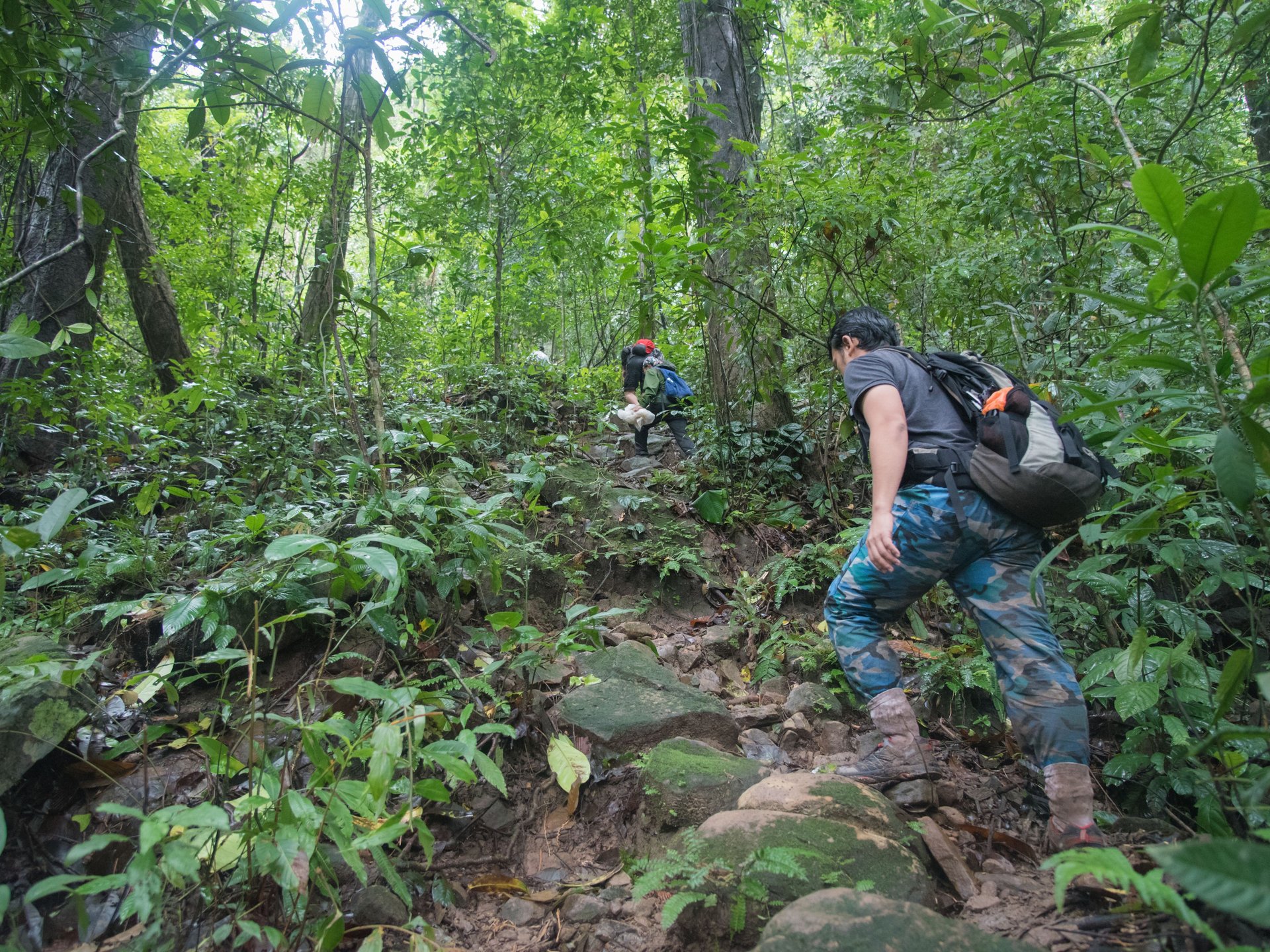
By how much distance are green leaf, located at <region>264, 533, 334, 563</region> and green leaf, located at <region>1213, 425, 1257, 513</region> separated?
2298 millimetres

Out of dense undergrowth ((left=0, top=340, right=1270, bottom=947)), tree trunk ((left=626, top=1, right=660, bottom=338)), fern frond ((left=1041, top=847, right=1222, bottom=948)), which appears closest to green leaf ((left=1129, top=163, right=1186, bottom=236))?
dense undergrowth ((left=0, top=340, right=1270, bottom=947))

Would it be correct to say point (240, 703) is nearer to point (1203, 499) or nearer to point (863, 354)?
point (863, 354)

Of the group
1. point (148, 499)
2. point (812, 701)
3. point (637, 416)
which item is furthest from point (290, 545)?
point (637, 416)

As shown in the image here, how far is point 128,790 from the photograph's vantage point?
2.51 metres

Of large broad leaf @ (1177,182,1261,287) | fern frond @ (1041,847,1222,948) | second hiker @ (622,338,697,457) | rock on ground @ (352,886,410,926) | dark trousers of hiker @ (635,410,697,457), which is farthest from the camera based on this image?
second hiker @ (622,338,697,457)

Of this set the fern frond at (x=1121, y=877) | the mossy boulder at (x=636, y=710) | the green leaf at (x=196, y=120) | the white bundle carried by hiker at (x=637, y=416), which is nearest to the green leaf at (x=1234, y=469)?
the fern frond at (x=1121, y=877)

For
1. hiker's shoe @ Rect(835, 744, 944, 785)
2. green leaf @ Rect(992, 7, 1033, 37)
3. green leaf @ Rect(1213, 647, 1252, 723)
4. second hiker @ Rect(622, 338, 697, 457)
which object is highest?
green leaf @ Rect(992, 7, 1033, 37)

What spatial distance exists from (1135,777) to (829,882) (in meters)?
1.76

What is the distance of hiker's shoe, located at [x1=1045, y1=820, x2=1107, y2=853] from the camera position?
2.26 metres

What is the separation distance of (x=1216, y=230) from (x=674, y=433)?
604cm

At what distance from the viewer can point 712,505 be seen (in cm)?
546

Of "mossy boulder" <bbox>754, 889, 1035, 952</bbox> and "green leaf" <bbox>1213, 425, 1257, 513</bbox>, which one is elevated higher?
"green leaf" <bbox>1213, 425, 1257, 513</bbox>

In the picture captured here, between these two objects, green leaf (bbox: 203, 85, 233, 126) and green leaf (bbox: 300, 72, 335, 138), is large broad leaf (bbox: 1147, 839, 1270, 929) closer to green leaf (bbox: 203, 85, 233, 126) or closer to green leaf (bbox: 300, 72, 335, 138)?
green leaf (bbox: 300, 72, 335, 138)

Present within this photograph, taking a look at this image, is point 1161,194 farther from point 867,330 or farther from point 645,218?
point 645,218
